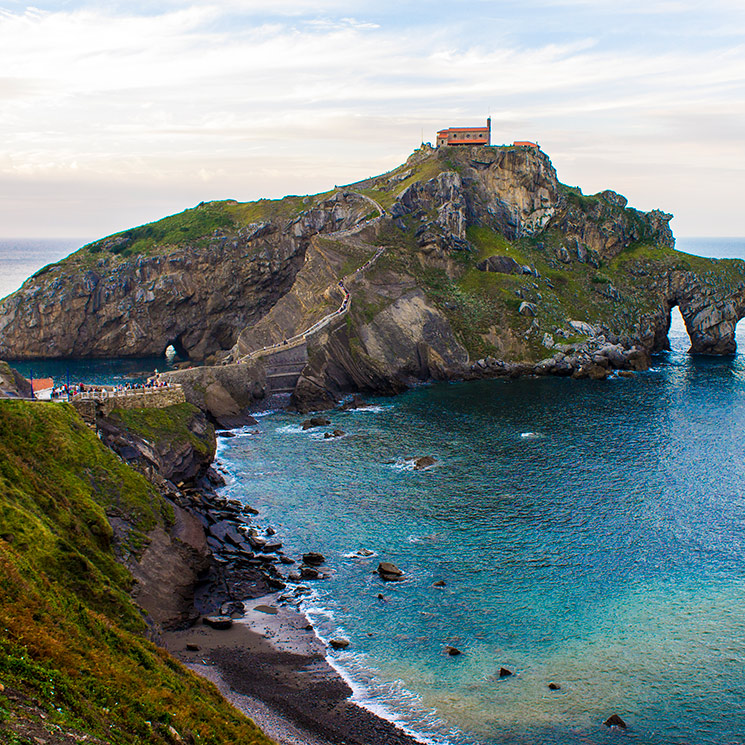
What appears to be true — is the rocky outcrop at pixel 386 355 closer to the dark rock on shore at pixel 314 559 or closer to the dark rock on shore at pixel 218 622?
the dark rock on shore at pixel 314 559

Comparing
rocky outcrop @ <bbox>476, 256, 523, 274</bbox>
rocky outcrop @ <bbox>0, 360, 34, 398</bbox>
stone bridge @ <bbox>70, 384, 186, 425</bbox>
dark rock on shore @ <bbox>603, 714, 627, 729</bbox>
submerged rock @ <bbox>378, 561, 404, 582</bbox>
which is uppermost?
rocky outcrop @ <bbox>476, 256, 523, 274</bbox>

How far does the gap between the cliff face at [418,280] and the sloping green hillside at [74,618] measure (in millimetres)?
72264

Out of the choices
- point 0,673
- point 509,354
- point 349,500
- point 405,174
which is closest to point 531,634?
point 349,500

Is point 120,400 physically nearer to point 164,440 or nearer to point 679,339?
point 164,440

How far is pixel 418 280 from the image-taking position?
452 ft

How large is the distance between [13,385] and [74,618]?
43785mm

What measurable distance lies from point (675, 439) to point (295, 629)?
2321 inches

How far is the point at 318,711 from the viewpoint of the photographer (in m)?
41.1

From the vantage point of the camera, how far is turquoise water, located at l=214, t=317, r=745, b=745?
42312 mm

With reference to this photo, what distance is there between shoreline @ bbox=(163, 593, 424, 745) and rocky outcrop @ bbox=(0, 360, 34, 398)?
100 feet

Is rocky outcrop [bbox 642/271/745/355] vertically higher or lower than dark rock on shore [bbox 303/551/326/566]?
higher

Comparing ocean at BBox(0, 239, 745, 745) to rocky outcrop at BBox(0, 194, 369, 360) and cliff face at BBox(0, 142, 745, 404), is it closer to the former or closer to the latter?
cliff face at BBox(0, 142, 745, 404)

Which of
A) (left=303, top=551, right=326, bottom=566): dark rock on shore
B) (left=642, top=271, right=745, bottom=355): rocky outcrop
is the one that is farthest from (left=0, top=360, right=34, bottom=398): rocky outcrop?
(left=642, top=271, right=745, bottom=355): rocky outcrop

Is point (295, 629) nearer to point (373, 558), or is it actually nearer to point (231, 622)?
point (231, 622)
